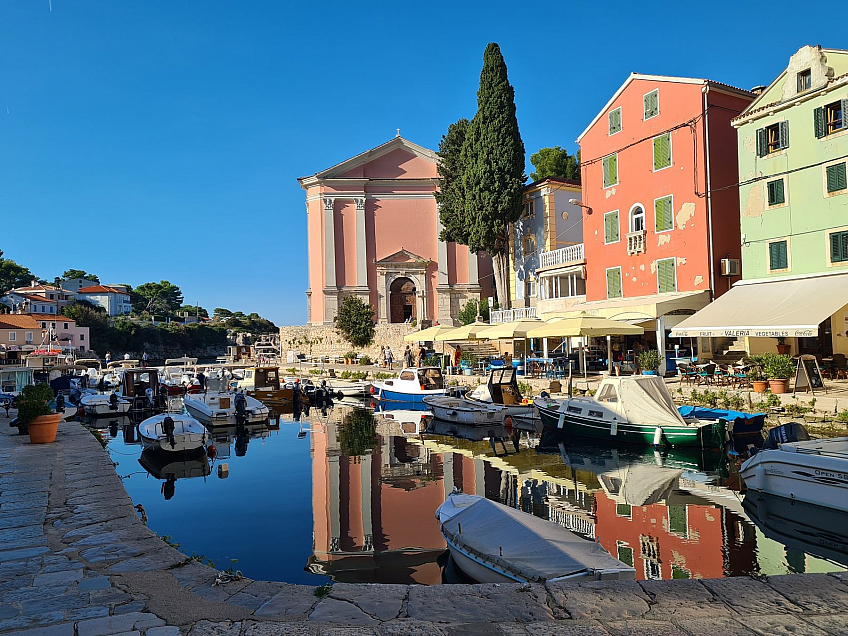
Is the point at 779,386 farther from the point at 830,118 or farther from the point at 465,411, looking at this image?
the point at 465,411

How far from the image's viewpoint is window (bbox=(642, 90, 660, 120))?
1101 inches

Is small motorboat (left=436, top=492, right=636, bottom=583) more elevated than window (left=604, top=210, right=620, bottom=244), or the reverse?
window (left=604, top=210, right=620, bottom=244)

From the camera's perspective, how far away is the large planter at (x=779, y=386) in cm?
1898

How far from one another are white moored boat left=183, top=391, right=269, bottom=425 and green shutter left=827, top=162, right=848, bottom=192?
70.9 ft

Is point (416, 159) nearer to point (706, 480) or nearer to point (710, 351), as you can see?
point (710, 351)

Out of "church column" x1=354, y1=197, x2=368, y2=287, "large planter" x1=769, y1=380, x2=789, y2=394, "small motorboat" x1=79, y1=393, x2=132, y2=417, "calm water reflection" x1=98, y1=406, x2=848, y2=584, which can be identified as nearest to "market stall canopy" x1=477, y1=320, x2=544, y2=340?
"calm water reflection" x1=98, y1=406, x2=848, y2=584

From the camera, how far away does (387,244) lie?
51844mm

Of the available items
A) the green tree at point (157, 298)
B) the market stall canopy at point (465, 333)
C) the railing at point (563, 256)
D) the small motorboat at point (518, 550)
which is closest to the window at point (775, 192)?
the railing at point (563, 256)

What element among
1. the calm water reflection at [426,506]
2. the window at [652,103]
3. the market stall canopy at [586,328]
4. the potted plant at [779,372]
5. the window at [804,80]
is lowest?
the calm water reflection at [426,506]

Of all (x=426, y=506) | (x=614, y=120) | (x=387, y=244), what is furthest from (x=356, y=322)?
(x=426, y=506)

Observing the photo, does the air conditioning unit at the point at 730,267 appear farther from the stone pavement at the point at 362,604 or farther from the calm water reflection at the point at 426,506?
the stone pavement at the point at 362,604

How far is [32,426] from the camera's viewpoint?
15023mm

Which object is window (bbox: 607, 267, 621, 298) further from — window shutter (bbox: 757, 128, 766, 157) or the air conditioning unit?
window shutter (bbox: 757, 128, 766, 157)

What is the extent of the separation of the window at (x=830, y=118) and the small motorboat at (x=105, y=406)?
30272mm
